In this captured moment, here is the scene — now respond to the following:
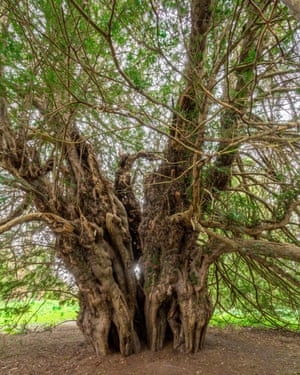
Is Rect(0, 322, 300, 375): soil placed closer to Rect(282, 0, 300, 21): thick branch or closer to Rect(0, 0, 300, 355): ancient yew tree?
Rect(0, 0, 300, 355): ancient yew tree

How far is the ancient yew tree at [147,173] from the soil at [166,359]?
22cm

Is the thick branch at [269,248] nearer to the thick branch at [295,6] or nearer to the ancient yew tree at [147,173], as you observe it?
the ancient yew tree at [147,173]

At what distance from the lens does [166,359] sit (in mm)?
3299

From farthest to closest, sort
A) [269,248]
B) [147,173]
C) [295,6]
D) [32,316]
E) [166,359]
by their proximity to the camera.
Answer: [147,173], [32,316], [166,359], [269,248], [295,6]

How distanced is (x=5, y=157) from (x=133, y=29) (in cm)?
192

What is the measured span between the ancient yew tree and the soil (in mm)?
222

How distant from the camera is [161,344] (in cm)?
357

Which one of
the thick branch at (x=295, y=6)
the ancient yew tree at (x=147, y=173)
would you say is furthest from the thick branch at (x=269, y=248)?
the thick branch at (x=295, y=6)

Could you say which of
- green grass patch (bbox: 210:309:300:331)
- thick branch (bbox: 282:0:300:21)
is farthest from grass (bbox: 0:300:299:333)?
thick branch (bbox: 282:0:300:21)

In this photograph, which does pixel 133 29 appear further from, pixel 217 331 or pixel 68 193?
pixel 217 331

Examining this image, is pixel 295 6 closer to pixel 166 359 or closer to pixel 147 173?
pixel 147 173

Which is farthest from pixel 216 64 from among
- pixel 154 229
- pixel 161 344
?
pixel 161 344

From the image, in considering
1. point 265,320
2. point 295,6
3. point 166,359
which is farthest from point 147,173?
point 295,6

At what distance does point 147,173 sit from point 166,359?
218 centimetres
